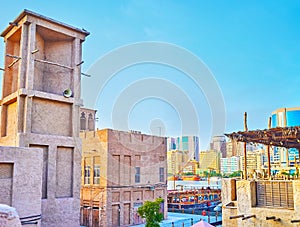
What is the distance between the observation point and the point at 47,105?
47.3ft

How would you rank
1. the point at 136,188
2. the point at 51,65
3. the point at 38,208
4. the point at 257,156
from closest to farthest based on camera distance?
the point at 38,208 → the point at 51,65 → the point at 136,188 → the point at 257,156

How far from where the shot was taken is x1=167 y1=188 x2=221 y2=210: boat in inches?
1305

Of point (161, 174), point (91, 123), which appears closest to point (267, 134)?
point (161, 174)

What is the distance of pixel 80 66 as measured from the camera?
1568 centimetres

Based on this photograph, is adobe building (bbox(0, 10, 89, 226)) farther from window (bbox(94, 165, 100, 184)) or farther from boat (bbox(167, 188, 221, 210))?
boat (bbox(167, 188, 221, 210))

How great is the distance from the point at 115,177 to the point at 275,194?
11.3 meters

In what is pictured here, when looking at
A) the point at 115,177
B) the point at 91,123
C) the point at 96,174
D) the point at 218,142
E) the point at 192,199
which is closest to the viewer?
the point at 115,177

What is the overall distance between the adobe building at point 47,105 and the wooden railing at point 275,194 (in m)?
8.32

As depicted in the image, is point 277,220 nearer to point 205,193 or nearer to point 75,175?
point 75,175

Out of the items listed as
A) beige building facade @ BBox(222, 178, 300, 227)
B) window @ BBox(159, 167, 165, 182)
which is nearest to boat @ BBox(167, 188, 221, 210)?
window @ BBox(159, 167, 165, 182)

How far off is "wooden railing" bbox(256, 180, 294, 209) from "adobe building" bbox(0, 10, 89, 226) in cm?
832

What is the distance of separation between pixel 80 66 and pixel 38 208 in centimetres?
705

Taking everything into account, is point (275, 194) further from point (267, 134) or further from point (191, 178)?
point (191, 178)

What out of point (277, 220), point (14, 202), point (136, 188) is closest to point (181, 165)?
point (136, 188)
